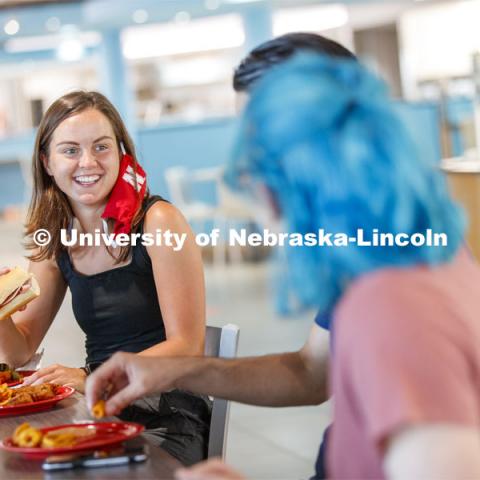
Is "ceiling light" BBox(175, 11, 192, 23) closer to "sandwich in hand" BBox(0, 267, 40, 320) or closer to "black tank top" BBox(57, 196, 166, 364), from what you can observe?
"black tank top" BBox(57, 196, 166, 364)

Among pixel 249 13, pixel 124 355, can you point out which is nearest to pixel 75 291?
pixel 124 355

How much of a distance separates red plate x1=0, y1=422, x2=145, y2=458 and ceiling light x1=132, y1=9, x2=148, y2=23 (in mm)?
10827

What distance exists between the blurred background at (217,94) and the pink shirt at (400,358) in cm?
15

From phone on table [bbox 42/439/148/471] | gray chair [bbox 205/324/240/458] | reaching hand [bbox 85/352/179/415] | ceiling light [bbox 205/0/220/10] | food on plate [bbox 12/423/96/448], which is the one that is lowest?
gray chair [bbox 205/324/240/458]

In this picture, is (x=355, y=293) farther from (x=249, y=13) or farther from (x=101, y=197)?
(x=249, y=13)

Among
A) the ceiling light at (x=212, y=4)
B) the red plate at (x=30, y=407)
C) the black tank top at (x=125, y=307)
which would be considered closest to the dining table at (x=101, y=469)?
the red plate at (x=30, y=407)

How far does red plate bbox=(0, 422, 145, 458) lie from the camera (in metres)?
1.34

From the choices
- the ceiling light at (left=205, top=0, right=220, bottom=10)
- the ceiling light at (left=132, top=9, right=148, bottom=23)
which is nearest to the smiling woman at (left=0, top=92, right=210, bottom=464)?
the ceiling light at (left=205, top=0, right=220, bottom=10)

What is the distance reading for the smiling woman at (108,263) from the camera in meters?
2.05

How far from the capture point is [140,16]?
12.3 metres

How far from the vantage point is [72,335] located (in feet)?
20.1

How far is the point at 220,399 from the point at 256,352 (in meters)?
3.37

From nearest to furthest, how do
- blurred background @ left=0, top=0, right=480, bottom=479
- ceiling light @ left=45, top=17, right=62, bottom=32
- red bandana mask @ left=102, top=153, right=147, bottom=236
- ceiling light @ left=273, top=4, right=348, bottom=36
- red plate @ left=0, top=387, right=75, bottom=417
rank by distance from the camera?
1. red plate @ left=0, top=387, right=75, bottom=417
2. red bandana mask @ left=102, top=153, right=147, bottom=236
3. blurred background @ left=0, top=0, right=480, bottom=479
4. ceiling light @ left=45, top=17, right=62, bottom=32
5. ceiling light @ left=273, top=4, right=348, bottom=36

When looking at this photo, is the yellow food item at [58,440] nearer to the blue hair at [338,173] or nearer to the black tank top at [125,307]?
the blue hair at [338,173]
